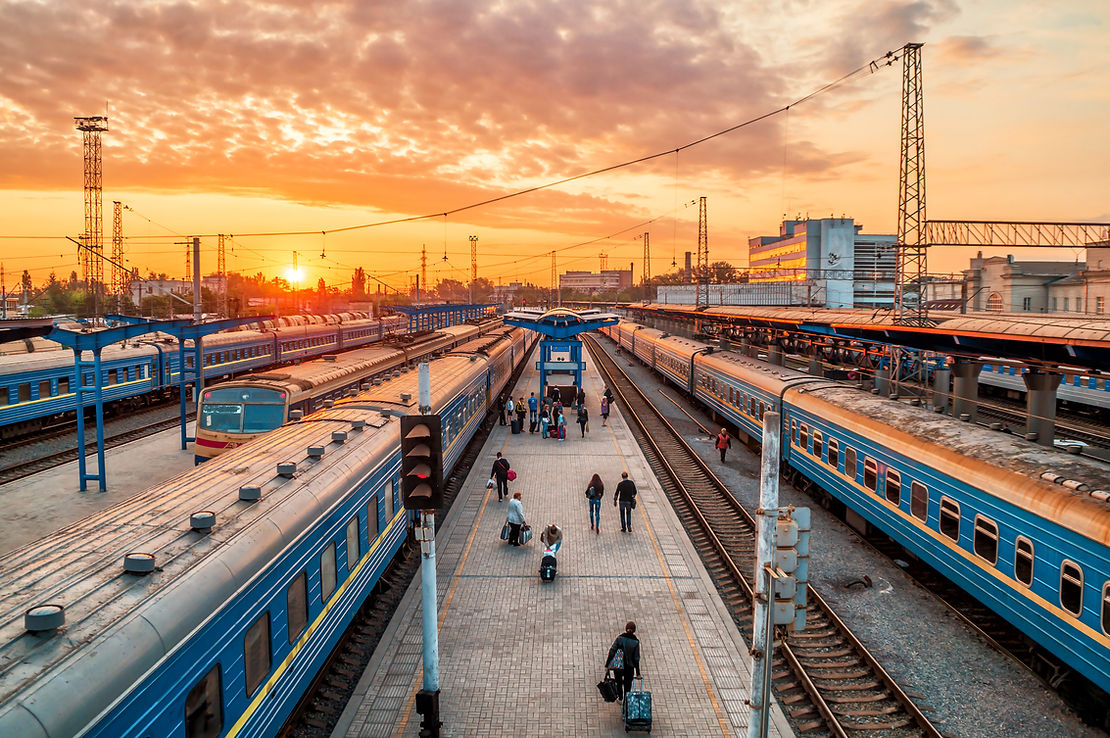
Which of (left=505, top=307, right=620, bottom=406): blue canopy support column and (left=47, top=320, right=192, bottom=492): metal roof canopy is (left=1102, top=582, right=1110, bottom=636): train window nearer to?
(left=47, top=320, right=192, bottom=492): metal roof canopy

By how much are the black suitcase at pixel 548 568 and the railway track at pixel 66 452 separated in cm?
1829

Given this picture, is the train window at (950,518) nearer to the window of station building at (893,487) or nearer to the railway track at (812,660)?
the window of station building at (893,487)

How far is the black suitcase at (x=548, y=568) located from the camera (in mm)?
15102

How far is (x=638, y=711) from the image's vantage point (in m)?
9.80

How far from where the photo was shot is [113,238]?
72125 mm

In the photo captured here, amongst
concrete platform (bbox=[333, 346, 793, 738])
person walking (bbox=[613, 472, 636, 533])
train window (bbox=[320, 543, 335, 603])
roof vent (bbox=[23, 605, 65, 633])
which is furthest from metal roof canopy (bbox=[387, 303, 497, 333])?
roof vent (bbox=[23, 605, 65, 633])

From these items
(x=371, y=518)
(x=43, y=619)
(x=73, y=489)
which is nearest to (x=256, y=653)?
(x=43, y=619)

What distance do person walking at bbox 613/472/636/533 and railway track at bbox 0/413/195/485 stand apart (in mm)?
18980

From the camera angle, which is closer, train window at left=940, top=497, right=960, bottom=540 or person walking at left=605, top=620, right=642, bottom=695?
person walking at left=605, top=620, right=642, bottom=695

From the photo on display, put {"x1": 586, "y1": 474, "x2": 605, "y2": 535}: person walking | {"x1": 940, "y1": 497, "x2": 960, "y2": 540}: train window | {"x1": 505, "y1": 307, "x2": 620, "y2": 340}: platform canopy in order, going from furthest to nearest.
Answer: {"x1": 505, "y1": 307, "x2": 620, "y2": 340}: platform canopy
{"x1": 586, "y1": 474, "x2": 605, "y2": 535}: person walking
{"x1": 940, "y1": 497, "x2": 960, "y2": 540}: train window

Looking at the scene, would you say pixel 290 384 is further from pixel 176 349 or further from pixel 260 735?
pixel 176 349

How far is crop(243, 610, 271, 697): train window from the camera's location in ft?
24.8

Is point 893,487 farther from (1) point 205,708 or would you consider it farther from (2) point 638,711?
(1) point 205,708

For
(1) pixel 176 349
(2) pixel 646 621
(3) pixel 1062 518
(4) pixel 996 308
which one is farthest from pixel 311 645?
(4) pixel 996 308
